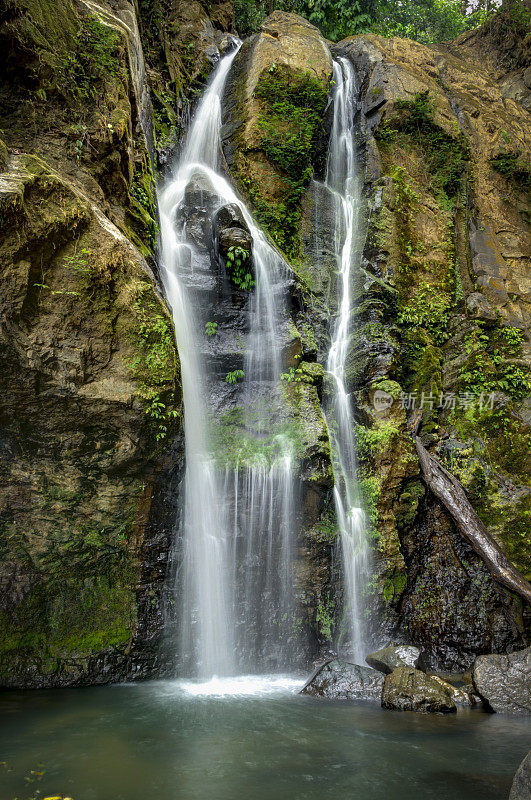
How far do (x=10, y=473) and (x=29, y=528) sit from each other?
69 centimetres

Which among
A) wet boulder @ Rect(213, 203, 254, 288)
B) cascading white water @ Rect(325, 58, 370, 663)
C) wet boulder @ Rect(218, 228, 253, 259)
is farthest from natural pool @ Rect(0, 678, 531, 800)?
wet boulder @ Rect(218, 228, 253, 259)

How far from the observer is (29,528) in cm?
592

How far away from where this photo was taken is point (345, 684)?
6.09 meters

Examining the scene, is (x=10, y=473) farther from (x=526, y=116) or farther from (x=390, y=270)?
(x=526, y=116)

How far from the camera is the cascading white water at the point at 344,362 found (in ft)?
25.1

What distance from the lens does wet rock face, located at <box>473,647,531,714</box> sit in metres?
5.75

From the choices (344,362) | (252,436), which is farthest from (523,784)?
(344,362)

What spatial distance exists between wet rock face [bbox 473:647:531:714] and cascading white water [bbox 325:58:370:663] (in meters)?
1.75

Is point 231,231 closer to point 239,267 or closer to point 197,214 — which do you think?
point 239,267

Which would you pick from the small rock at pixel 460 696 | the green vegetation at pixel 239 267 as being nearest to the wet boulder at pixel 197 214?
the green vegetation at pixel 239 267

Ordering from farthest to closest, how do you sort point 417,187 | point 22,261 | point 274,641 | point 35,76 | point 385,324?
point 417,187, point 385,324, point 274,641, point 35,76, point 22,261

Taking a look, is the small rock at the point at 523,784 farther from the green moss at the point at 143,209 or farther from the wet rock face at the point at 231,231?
the wet rock face at the point at 231,231

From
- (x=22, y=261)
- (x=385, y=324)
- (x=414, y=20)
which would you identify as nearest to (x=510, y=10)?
(x=414, y=20)

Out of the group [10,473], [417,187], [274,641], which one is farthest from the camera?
[417,187]
